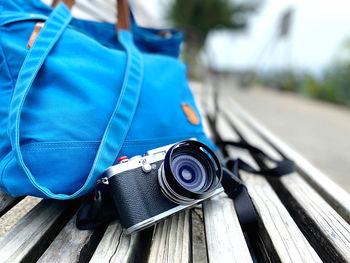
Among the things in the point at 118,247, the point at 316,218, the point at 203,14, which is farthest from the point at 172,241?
the point at 203,14

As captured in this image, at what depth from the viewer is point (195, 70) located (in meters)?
5.19

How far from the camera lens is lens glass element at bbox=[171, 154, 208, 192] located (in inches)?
24.8

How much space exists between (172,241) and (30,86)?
0.47 metres

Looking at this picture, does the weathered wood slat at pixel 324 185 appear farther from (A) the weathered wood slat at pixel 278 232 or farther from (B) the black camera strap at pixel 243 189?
(A) the weathered wood slat at pixel 278 232

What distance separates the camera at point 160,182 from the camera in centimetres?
57

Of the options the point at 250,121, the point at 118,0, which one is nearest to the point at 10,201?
the point at 118,0

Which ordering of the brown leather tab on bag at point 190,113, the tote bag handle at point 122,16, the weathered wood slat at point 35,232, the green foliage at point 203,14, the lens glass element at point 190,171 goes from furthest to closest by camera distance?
the green foliage at point 203,14
the tote bag handle at point 122,16
the brown leather tab on bag at point 190,113
the lens glass element at point 190,171
the weathered wood slat at point 35,232

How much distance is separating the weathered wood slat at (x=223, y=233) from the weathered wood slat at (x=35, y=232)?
13.9 inches

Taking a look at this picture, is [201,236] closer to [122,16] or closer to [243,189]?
[243,189]

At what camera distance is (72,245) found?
1.86ft

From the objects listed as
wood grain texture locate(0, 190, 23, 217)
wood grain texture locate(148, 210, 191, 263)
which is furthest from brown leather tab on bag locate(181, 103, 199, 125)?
wood grain texture locate(0, 190, 23, 217)

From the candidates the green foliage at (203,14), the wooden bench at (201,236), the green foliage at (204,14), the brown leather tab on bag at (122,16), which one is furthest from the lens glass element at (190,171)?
the green foliage at (203,14)

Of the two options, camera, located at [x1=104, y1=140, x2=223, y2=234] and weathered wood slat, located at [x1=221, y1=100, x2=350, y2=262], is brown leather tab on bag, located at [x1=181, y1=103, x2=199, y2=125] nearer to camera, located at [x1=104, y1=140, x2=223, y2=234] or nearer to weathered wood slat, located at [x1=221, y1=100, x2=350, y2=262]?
camera, located at [x1=104, y1=140, x2=223, y2=234]

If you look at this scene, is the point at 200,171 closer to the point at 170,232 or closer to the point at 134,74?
the point at 170,232
